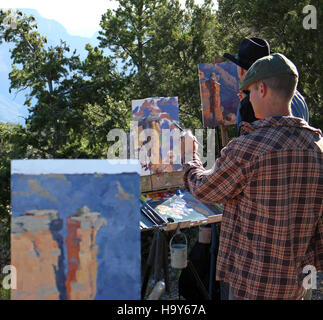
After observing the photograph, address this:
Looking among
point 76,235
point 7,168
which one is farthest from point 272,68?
point 7,168

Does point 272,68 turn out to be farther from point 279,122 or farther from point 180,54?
point 180,54

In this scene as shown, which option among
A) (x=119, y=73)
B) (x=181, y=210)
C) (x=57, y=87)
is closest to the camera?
(x=181, y=210)

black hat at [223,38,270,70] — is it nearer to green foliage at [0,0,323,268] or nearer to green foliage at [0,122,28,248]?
green foliage at [0,0,323,268]

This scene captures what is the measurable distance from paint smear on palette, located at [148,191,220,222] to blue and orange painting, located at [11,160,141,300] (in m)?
1.37

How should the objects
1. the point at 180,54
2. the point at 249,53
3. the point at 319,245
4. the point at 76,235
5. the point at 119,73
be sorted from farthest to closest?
1. the point at 119,73
2. the point at 180,54
3. the point at 249,53
4. the point at 319,245
5. the point at 76,235

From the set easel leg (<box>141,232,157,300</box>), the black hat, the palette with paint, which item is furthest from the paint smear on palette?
the black hat

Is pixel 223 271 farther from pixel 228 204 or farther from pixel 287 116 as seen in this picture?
pixel 287 116

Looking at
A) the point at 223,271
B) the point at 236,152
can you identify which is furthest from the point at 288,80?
the point at 223,271

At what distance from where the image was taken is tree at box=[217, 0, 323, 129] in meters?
5.63

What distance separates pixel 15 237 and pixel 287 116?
3.02 feet

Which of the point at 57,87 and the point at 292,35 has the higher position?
the point at 292,35

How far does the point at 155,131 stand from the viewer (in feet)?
9.22

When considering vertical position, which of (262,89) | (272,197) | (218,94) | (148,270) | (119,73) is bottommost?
(148,270)

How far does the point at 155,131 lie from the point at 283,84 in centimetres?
159
